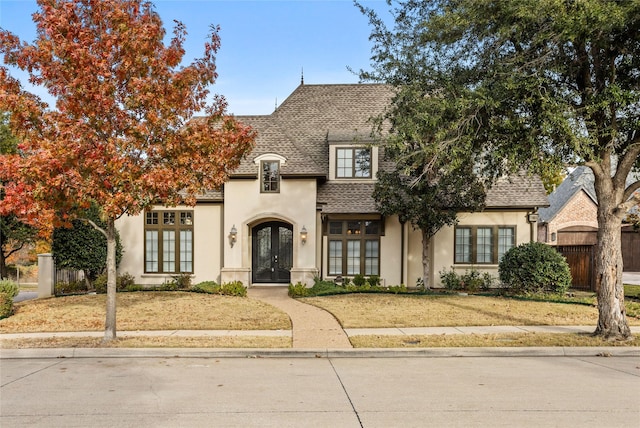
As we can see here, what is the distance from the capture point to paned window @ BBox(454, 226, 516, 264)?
20453 mm

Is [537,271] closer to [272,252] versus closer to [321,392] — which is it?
[272,252]

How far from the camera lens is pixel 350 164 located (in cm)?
2095

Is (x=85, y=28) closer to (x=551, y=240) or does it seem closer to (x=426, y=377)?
(x=426, y=377)

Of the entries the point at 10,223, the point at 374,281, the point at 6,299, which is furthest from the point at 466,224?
the point at 10,223

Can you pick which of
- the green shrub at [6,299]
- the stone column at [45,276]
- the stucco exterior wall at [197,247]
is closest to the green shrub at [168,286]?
the stucco exterior wall at [197,247]

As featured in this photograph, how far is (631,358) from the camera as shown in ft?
30.8

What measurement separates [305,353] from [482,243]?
1307 cm

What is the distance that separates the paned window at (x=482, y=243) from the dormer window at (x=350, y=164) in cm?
452

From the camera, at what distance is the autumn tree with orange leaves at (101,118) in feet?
31.7

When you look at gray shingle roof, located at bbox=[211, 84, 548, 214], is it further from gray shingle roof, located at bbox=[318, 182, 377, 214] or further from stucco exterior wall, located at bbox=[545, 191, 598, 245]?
stucco exterior wall, located at bbox=[545, 191, 598, 245]

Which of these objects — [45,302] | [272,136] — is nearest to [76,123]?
[45,302]

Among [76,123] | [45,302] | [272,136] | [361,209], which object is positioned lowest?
[45,302]

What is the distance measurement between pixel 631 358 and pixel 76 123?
1161 centimetres

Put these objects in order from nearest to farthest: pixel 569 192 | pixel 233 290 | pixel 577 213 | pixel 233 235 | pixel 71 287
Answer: pixel 233 290, pixel 71 287, pixel 233 235, pixel 577 213, pixel 569 192
